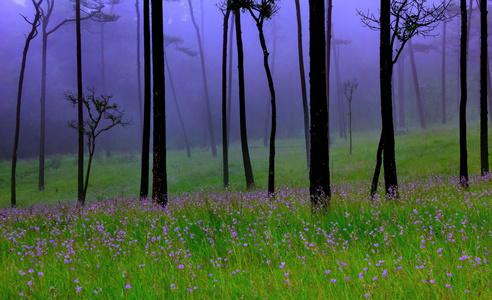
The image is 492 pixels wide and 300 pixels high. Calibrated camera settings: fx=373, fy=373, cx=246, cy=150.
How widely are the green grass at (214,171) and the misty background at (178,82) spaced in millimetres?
14971

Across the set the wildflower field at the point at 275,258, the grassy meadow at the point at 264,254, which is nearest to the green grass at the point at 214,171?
the grassy meadow at the point at 264,254

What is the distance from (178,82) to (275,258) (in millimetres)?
94503

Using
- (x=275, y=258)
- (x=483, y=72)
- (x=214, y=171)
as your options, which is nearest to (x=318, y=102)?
(x=275, y=258)

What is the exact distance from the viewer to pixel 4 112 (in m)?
68.6

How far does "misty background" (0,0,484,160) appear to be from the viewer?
68688 millimetres

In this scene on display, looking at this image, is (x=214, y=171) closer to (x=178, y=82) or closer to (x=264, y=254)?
(x=264, y=254)

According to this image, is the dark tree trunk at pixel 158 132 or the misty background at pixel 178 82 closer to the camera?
the dark tree trunk at pixel 158 132

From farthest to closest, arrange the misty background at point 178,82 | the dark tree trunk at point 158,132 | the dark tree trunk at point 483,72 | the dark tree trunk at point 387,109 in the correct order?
the misty background at point 178,82 < the dark tree trunk at point 483,72 < the dark tree trunk at point 158,132 < the dark tree trunk at point 387,109

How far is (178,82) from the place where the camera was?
95500mm

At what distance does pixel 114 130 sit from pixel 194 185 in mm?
58001

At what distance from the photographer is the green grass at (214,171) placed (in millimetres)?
22297

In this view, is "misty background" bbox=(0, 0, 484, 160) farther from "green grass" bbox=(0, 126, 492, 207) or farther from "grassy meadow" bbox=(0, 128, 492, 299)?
"grassy meadow" bbox=(0, 128, 492, 299)

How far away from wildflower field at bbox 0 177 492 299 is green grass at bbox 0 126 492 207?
12.9 metres

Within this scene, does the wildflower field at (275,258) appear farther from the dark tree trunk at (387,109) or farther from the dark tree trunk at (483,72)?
the dark tree trunk at (483,72)
